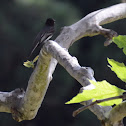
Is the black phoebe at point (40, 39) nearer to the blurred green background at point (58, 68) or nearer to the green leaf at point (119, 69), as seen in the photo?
the green leaf at point (119, 69)

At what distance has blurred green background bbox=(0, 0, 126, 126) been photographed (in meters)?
6.34

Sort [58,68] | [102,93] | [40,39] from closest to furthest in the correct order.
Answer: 1. [102,93]
2. [40,39]
3. [58,68]

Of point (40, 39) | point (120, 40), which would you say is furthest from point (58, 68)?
point (120, 40)

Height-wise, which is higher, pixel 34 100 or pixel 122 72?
pixel 122 72

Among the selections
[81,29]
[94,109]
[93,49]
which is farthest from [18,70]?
[94,109]

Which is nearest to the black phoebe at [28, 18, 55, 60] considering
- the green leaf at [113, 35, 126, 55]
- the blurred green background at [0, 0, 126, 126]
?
the green leaf at [113, 35, 126, 55]

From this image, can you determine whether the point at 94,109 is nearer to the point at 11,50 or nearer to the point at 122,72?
the point at 122,72

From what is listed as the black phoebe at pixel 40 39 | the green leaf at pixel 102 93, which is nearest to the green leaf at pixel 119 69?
the green leaf at pixel 102 93

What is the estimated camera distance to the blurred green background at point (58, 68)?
20.8 feet

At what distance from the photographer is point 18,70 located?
6.78 metres

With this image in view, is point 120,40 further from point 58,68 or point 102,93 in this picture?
point 58,68

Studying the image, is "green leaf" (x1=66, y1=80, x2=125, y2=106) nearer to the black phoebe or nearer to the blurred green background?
the black phoebe

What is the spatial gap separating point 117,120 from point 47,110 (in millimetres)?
6751

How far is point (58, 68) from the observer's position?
6168mm
